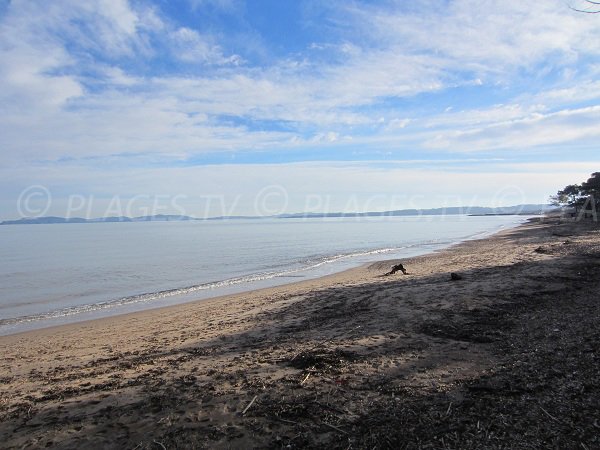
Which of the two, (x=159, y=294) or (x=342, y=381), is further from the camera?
(x=159, y=294)

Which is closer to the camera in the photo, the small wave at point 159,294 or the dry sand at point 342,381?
the dry sand at point 342,381

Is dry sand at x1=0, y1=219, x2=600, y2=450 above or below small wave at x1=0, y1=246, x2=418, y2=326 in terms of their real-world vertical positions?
above

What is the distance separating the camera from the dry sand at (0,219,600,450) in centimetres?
399

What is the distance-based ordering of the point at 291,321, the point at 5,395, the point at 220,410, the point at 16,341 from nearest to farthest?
the point at 220,410
the point at 5,395
the point at 291,321
the point at 16,341

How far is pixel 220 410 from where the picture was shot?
15.2 feet

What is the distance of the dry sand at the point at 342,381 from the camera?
13.1 ft

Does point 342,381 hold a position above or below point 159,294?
above

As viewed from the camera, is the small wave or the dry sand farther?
the small wave

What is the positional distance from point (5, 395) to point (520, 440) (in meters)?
6.52

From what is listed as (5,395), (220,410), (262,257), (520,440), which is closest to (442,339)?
(520,440)

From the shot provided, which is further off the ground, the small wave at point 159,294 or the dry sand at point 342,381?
the dry sand at point 342,381

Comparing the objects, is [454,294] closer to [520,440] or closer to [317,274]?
[520,440]

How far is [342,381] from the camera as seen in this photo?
5.19 meters

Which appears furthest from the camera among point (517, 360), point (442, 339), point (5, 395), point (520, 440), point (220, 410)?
point (442, 339)
